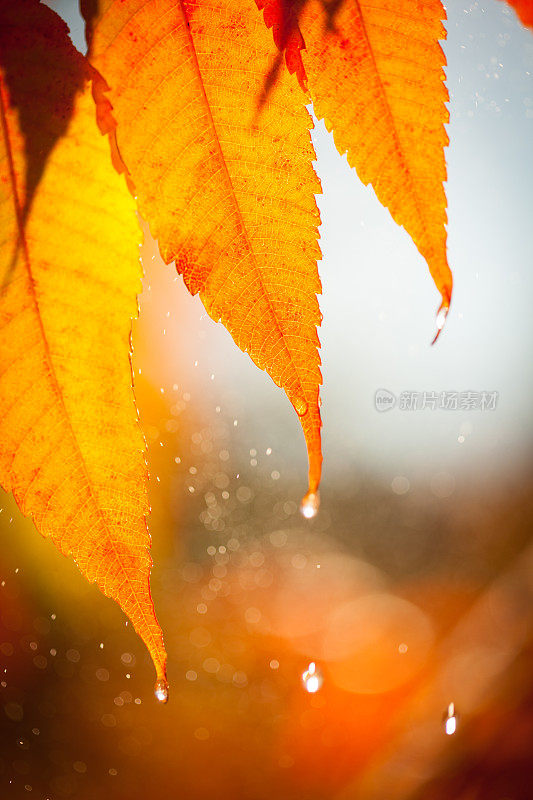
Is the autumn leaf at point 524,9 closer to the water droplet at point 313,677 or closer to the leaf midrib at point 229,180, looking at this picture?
the leaf midrib at point 229,180

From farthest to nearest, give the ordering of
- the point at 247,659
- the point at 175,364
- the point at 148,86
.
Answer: the point at 247,659 → the point at 175,364 → the point at 148,86

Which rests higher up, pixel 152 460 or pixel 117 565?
pixel 152 460

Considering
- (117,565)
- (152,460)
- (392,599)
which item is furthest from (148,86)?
(392,599)

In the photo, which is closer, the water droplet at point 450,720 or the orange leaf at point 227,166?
the orange leaf at point 227,166

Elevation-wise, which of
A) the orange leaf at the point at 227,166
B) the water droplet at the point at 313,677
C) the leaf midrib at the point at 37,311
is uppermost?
the orange leaf at the point at 227,166

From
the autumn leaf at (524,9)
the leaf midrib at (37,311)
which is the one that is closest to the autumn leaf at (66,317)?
the leaf midrib at (37,311)

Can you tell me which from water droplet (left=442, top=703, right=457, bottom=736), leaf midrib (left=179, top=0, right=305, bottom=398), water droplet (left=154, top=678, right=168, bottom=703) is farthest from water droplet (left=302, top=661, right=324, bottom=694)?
leaf midrib (left=179, top=0, right=305, bottom=398)

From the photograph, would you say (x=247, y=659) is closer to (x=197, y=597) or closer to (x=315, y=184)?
(x=197, y=597)
